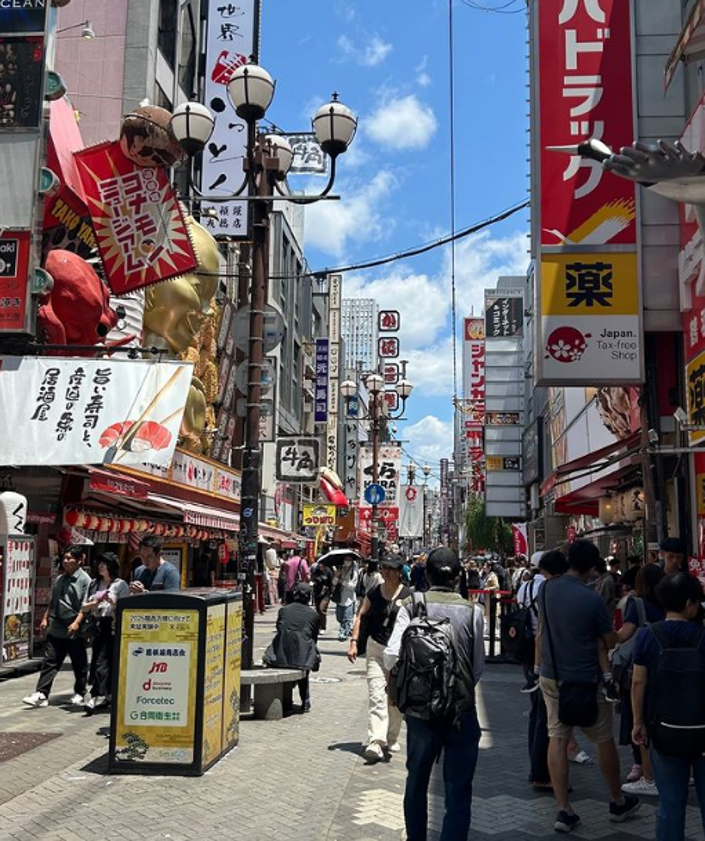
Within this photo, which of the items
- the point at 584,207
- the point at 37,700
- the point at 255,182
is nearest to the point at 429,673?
the point at 37,700

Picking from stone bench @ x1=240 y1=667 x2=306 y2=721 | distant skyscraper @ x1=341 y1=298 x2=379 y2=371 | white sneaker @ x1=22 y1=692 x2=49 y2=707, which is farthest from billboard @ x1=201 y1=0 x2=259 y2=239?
distant skyscraper @ x1=341 y1=298 x2=379 y2=371

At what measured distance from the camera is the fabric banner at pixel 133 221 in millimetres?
16141

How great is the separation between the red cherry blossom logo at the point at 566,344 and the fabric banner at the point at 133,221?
6.69 metres

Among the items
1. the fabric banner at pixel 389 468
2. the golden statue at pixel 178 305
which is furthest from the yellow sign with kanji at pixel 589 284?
the fabric banner at pixel 389 468

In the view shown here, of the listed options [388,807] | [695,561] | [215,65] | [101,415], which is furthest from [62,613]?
[215,65]

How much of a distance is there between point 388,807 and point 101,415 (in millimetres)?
9093

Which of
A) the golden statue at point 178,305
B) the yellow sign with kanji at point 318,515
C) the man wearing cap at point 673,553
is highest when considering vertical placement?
the golden statue at point 178,305

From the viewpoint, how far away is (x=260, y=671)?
984cm

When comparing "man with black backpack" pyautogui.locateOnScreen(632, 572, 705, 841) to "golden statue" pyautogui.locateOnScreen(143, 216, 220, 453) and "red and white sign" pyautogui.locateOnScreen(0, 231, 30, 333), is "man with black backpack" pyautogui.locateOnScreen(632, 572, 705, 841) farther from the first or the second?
"golden statue" pyautogui.locateOnScreen(143, 216, 220, 453)

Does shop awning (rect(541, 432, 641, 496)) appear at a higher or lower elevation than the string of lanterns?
higher

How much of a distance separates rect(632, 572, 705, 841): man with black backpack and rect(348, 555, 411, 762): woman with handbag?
3515 millimetres

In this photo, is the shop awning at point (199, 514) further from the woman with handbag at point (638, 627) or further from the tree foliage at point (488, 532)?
the tree foliage at point (488, 532)

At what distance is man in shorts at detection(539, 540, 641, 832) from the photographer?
231 inches

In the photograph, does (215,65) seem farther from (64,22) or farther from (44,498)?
(44,498)
